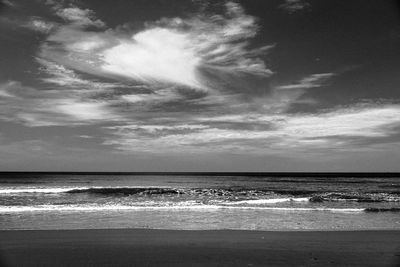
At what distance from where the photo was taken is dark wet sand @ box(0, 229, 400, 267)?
25.9 ft

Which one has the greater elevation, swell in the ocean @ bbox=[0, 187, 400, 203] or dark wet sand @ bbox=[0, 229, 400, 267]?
dark wet sand @ bbox=[0, 229, 400, 267]

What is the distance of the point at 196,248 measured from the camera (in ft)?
30.0

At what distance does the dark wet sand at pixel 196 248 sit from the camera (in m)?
7.90

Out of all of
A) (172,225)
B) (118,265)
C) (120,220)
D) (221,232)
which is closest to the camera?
(118,265)

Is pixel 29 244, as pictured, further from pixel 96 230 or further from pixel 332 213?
pixel 332 213

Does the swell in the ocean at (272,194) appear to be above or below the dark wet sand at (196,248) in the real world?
below

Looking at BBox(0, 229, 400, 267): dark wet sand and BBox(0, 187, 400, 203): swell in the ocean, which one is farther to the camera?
BBox(0, 187, 400, 203): swell in the ocean

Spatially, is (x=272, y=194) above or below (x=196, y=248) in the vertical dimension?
below

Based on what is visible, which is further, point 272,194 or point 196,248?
point 272,194

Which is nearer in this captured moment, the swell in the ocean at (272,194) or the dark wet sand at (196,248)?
the dark wet sand at (196,248)

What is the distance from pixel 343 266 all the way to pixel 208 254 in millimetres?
2985

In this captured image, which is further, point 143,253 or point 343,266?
point 143,253

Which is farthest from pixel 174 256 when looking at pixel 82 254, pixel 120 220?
pixel 120 220

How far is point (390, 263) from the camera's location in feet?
26.1
